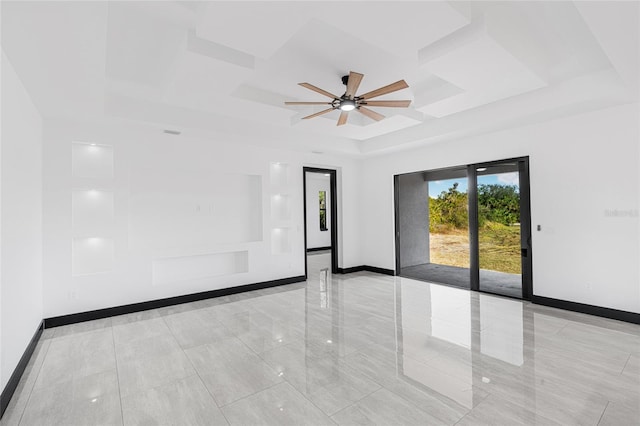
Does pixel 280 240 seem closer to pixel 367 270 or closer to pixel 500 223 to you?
pixel 367 270

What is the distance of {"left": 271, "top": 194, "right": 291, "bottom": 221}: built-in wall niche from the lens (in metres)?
6.46

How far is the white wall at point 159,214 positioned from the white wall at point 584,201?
13.3 feet

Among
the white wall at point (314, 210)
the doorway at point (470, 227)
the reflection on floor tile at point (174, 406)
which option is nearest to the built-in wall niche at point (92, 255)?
the reflection on floor tile at point (174, 406)

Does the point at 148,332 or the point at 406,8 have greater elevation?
the point at 406,8

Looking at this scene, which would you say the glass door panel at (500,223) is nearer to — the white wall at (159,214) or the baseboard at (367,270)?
the baseboard at (367,270)

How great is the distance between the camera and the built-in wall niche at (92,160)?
441cm

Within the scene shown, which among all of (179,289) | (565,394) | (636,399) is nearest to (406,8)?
(565,394)

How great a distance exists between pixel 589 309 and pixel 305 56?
192 inches

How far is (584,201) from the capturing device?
13.6 feet

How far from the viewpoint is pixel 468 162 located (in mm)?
5422

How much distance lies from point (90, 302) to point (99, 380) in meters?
1.96

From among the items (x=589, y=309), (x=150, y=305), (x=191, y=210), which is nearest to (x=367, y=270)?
(x=589, y=309)

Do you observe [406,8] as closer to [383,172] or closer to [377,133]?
[377,133]

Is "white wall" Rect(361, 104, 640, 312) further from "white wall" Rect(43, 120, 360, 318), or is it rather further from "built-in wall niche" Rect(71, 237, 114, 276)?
"built-in wall niche" Rect(71, 237, 114, 276)
